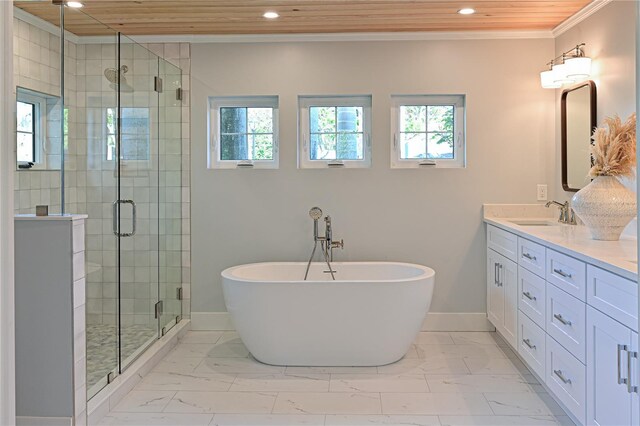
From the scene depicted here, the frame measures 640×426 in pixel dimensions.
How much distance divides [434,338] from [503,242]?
926 millimetres

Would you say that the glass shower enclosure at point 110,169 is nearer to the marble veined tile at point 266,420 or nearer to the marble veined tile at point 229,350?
the marble veined tile at point 229,350

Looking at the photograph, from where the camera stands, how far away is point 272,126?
4.41 metres

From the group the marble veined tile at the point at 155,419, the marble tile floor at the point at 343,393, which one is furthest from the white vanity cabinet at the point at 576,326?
the marble veined tile at the point at 155,419

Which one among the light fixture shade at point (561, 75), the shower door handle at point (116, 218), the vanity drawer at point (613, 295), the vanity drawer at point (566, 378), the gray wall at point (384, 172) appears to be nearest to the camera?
the vanity drawer at point (613, 295)

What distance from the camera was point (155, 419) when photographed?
8.95 ft

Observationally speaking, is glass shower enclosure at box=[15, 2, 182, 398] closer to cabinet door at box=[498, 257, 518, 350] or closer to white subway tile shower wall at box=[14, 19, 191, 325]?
white subway tile shower wall at box=[14, 19, 191, 325]

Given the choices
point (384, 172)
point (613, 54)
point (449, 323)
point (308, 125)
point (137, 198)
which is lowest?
point (449, 323)

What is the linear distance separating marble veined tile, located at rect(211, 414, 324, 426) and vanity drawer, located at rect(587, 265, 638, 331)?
4.54 ft

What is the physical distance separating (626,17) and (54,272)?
331 centimetres

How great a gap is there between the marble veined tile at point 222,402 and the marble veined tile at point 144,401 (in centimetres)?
5

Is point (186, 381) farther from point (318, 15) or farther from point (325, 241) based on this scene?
point (318, 15)

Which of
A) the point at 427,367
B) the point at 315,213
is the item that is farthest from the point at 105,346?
the point at 427,367

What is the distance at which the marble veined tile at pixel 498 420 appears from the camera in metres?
2.64

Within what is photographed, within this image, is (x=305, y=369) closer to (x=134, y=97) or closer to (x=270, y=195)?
(x=270, y=195)
